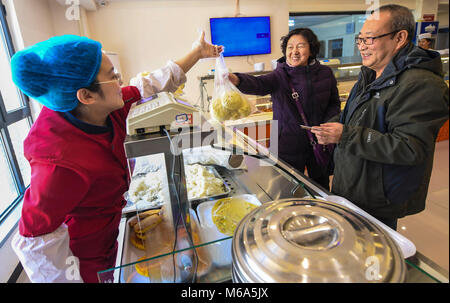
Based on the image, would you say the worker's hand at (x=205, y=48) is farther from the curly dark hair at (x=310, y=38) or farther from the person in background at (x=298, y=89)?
the curly dark hair at (x=310, y=38)

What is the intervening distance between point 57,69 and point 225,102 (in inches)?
32.5

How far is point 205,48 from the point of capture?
1477 mm

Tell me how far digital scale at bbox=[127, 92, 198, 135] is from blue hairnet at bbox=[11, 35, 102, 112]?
21cm

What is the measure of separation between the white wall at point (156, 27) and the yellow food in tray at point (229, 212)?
4.11 m

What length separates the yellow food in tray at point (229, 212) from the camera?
0.94 m

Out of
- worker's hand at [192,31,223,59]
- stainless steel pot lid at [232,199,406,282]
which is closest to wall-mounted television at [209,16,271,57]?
worker's hand at [192,31,223,59]

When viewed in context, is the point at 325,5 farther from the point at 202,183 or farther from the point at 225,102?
the point at 202,183

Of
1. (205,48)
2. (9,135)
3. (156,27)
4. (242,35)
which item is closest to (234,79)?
(205,48)

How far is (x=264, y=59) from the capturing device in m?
5.27

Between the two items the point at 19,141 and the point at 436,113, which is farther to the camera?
the point at 19,141

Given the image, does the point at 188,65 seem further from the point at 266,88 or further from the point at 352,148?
the point at 352,148

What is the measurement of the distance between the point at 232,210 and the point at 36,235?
659mm

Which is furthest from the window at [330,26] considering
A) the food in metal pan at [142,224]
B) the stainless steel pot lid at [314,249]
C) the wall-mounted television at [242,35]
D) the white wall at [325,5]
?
the stainless steel pot lid at [314,249]

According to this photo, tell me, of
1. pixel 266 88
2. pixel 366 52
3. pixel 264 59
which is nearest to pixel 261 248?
pixel 366 52
